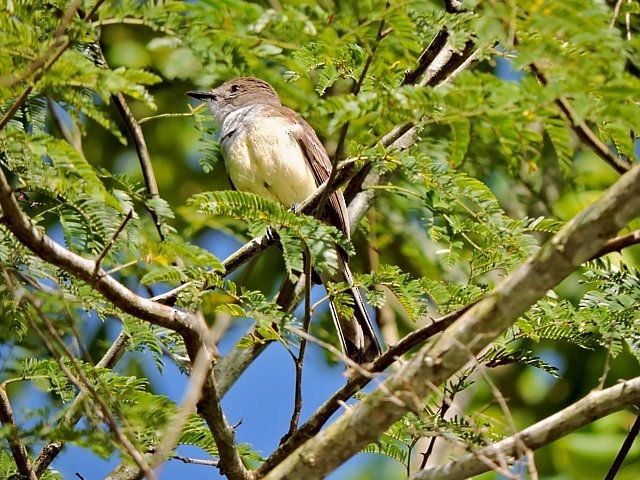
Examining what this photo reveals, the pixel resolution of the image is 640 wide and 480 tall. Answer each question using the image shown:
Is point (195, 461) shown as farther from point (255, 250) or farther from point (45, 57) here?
point (45, 57)

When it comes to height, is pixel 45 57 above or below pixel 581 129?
above

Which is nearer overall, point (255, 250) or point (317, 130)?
point (317, 130)

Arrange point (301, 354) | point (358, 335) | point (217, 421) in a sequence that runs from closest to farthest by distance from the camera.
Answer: point (217, 421) < point (301, 354) < point (358, 335)

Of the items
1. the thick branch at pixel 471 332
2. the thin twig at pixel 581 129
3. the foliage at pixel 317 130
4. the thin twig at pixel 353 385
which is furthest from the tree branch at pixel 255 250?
the thick branch at pixel 471 332

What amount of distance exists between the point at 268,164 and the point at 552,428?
3.51m

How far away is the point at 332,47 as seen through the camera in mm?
3107

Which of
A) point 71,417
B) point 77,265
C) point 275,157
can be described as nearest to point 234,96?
point 275,157

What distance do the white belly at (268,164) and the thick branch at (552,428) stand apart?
11.0 feet

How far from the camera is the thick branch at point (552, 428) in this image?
3.09 metres

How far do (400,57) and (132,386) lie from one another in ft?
5.68

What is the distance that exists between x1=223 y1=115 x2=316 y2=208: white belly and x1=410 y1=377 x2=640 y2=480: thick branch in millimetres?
3352

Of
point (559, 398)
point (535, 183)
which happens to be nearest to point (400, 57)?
point (559, 398)

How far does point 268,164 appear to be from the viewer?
249 inches

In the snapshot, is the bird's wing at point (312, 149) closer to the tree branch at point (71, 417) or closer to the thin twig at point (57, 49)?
the tree branch at point (71, 417)
